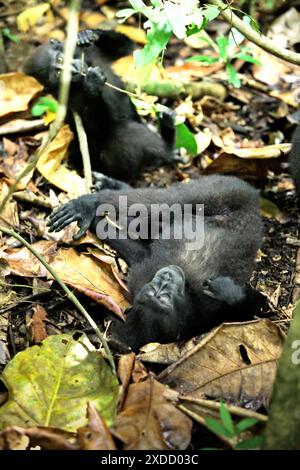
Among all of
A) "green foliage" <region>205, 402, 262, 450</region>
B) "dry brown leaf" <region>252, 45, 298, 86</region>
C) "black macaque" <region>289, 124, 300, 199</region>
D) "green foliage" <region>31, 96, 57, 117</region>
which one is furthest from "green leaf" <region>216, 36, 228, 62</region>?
"green foliage" <region>205, 402, 262, 450</region>

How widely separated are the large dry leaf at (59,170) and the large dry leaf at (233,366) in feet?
7.18

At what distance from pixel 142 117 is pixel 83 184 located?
1450mm

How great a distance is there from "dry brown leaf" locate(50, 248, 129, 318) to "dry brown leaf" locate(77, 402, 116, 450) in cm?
125

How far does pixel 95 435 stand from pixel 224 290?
150cm

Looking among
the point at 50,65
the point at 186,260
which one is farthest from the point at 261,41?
the point at 50,65

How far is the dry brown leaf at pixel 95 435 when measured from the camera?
7.89 ft

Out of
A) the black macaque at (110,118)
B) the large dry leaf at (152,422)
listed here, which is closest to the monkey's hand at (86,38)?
the black macaque at (110,118)

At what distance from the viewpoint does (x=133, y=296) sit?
3939 mm

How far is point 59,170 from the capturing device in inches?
201

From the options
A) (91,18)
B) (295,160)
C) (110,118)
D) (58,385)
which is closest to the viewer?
(58,385)

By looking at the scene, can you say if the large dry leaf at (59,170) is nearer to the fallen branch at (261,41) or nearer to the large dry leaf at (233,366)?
the fallen branch at (261,41)

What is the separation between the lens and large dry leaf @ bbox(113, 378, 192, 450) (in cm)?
251

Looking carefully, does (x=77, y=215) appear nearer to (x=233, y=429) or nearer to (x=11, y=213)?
(x=11, y=213)

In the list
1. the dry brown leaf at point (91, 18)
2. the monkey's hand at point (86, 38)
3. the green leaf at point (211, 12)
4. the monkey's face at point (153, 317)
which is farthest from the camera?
Answer: the dry brown leaf at point (91, 18)
